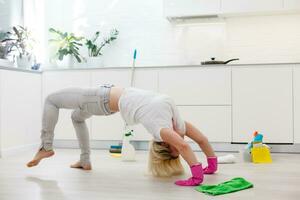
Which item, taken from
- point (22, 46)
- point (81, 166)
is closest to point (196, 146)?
point (81, 166)

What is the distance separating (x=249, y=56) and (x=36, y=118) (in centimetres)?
234

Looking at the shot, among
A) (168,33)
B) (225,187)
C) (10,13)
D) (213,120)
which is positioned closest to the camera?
(225,187)

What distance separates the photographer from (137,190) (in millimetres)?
2338

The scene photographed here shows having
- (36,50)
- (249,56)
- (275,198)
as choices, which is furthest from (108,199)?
(36,50)

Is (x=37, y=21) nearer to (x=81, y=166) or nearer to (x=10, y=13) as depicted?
(x=10, y=13)

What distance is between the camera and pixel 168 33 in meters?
4.84

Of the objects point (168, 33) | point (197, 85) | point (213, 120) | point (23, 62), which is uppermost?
point (168, 33)

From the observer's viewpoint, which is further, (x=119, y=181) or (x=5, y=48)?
(x=5, y=48)

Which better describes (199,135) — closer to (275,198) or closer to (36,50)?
(275,198)

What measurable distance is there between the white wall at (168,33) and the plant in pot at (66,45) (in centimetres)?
30

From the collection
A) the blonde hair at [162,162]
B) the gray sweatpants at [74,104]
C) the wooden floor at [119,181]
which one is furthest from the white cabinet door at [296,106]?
the gray sweatpants at [74,104]

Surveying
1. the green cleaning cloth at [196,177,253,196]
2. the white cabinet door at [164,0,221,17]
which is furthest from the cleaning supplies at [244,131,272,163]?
the white cabinet door at [164,0,221,17]

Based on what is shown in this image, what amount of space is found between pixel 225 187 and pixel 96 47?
2.94 meters

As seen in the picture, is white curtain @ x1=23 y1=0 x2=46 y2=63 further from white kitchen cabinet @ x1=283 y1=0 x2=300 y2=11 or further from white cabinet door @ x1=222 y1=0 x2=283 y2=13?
white kitchen cabinet @ x1=283 y1=0 x2=300 y2=11
